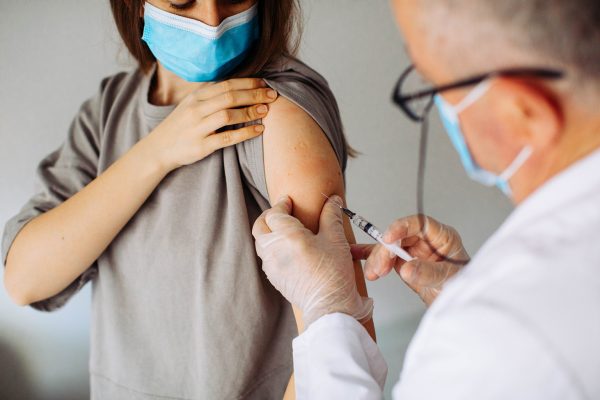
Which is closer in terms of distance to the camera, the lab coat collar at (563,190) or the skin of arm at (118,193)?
→ the lab coat collar at (563,190)

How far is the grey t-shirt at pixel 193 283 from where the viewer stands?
4.03ft

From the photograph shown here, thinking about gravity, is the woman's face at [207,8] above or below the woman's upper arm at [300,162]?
above

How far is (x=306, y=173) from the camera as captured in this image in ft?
3.69

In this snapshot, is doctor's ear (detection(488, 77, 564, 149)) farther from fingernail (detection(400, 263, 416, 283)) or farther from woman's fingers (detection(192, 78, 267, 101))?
woman's fingers (detection(192, 78, 267, 101))

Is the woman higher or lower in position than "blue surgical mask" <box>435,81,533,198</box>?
lower

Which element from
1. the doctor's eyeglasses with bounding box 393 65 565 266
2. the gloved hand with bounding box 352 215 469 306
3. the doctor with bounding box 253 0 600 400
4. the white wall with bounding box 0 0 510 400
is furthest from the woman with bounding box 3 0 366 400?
the white wall with bounding box 0 0 510 400

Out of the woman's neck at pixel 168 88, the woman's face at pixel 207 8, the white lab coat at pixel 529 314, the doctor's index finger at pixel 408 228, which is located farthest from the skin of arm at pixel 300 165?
the white lab coat at pixel 529 314

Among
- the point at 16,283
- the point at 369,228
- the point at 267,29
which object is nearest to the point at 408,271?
the point at 369,228

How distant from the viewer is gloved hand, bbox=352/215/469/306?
42.8 inches

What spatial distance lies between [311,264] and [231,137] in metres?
0.32

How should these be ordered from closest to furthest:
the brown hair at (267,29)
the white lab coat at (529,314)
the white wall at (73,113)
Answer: the white lab coat at (529,314)
the brown hair at (267,29)
the white wall at (73,113)

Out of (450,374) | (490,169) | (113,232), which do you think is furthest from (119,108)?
(450,374)

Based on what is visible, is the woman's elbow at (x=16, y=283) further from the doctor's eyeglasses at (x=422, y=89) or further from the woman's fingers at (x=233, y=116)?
the doctor's eyeglasses at (x=422, y=89)

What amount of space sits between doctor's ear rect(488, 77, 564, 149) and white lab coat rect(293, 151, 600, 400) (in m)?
0.05
